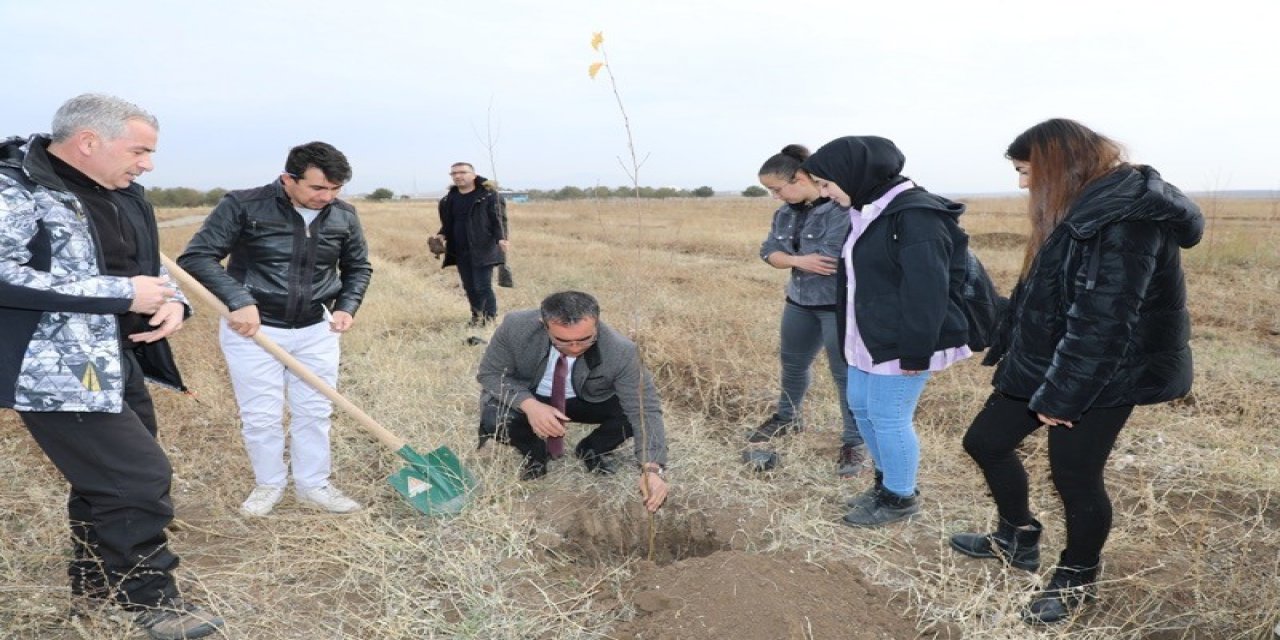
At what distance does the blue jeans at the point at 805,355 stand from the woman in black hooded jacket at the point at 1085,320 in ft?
3.71

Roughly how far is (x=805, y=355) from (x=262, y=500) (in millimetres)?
2651

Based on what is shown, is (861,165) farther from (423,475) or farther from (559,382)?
(423,475)

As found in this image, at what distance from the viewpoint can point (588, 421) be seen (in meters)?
3.70

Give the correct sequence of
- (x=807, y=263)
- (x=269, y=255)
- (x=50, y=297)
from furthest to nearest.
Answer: (x=807, y=263) → (x=269, y=255) → (x=50, y=297)

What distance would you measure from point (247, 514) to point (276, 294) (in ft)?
3.21

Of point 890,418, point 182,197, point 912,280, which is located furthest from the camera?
point 182,197

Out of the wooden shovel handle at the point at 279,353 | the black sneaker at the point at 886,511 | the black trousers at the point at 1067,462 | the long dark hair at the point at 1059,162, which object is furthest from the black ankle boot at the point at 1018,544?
the wooden shovel handle at the point at 279,353

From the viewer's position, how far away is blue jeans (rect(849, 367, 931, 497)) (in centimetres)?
285

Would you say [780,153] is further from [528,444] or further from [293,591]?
[293,591]

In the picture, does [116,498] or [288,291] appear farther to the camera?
[288,291]

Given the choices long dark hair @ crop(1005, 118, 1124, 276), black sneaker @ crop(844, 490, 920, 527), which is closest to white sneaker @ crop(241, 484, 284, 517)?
black sneaker @ crop(844, 490, 920, 527)

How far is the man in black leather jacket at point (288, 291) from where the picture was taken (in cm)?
293

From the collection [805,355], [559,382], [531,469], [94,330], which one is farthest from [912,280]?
[94,330]

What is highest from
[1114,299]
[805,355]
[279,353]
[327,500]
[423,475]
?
[1114,299]
